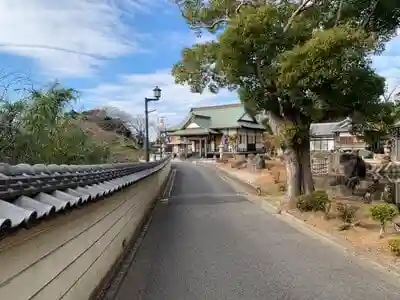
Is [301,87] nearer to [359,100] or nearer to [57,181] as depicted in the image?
[359,100]

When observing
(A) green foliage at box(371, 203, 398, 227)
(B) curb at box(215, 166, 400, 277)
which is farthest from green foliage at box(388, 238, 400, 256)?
(A) green foliage at box(371, 203, 398, 227)

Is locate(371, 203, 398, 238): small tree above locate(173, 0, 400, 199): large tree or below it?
below

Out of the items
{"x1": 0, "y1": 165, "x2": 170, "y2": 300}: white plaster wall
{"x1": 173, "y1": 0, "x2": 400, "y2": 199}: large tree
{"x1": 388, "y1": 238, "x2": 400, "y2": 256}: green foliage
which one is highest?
{"x1": 173, "y1": 0, "x2": 400, "y2": 199}: large tree

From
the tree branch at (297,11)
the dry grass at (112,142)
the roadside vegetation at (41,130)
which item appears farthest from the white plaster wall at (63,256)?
the dry grass at (112,142)

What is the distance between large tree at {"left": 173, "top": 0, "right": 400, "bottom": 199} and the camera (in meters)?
13.6

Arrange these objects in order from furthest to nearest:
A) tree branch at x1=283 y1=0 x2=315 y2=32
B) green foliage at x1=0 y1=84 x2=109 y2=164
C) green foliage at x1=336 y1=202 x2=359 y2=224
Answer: tree branch at x1=283 y1=0 x2=315 y2=32 → green foliage at x1=336 y1=202 x2=359 y2=224 → green foliage at x1=0 y1=84 x2=109 y2=164

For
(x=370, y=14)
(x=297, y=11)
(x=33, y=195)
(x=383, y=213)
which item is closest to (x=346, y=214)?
(x=383, y=213)

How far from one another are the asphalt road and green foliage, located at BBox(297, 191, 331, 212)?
3.75 feet

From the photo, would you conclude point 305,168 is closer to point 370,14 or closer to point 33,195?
point 370,14

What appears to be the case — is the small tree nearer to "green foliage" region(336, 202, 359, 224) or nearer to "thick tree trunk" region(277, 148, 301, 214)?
"green foliage" region(336, 202, 359, 224)

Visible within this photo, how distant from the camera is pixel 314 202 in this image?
15547 mm

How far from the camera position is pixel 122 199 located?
10.3m

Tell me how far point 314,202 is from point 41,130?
9232 millimetres

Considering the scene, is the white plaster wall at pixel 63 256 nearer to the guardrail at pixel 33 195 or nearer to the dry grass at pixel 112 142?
the guardrail at pixel 33 195
